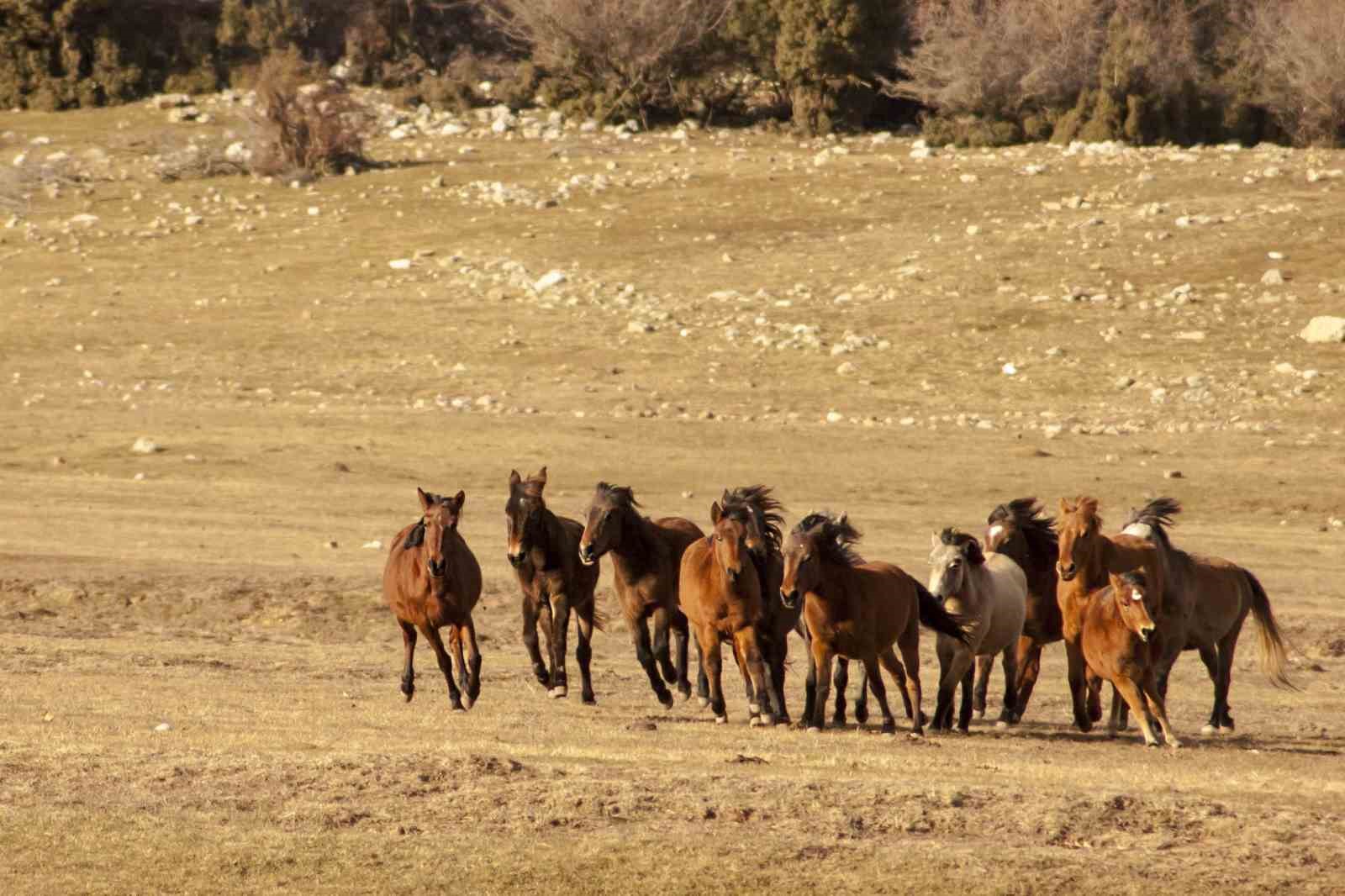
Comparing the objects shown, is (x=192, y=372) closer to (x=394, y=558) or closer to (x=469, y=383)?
(x=469, y=383)

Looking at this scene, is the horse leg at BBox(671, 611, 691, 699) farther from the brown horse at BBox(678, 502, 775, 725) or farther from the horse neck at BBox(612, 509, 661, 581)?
the brown horse at BBox(678, 502, 775, 725)

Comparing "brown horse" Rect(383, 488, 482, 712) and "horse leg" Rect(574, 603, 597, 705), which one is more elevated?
"brown horse" Rect(383, 488, 482, 712)

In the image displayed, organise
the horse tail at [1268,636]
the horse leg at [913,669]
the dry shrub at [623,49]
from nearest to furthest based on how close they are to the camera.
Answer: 1. the horse leg at [913,669]
2. the horse tail at [1268,636]
3. the dry shrub at [623,49]

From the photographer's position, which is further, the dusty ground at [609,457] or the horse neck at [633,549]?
the horse neck at [633,549]

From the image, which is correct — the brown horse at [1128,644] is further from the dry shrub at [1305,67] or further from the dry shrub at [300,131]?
the dry shrub at [1305,67]

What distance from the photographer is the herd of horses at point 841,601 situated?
518 inches

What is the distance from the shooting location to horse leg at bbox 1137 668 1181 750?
13.2m

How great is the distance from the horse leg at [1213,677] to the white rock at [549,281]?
22215 mm

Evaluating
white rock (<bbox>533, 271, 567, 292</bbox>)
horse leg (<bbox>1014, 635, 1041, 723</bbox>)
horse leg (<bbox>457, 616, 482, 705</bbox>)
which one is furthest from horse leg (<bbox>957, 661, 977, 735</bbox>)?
white rock (<bbox>533, 271, 567, 292</bbox>)

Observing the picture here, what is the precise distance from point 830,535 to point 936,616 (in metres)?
1.00

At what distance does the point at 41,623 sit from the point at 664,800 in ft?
30.6

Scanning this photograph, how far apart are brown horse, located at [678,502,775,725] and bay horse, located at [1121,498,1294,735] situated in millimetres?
2749

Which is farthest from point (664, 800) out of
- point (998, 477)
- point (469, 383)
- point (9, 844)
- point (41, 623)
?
point (469, 383)

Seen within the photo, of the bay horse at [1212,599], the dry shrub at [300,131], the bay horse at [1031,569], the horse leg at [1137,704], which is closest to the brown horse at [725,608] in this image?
the bay horse at [1031,569]
